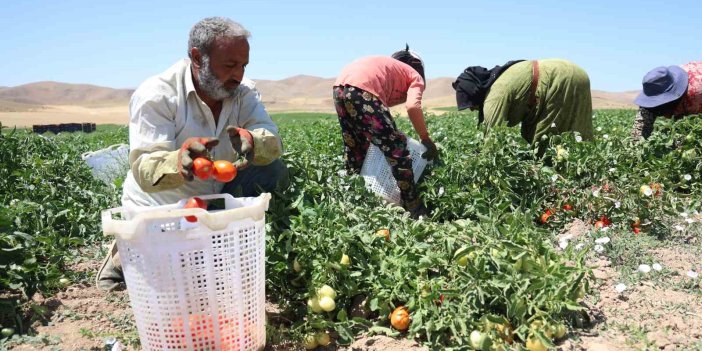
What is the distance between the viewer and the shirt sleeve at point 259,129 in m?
2.58

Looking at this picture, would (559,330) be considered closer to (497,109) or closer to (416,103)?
(416,103)

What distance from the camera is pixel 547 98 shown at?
419cm

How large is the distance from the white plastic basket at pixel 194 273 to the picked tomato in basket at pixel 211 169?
21 centimetres

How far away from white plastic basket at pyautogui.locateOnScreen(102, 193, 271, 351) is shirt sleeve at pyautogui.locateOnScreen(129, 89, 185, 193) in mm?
401

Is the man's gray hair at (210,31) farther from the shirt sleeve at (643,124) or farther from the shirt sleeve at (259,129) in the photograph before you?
the shirt sleeve at (643,124)

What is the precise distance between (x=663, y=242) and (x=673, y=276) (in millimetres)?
531

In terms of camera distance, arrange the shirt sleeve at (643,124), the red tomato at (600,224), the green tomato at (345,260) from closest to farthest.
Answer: the green tomato at (345,260) → the red tomato at (600,224) → the shirt sleeve at (643,124)

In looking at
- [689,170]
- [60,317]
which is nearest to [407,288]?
[60,317]

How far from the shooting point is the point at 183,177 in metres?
2.19

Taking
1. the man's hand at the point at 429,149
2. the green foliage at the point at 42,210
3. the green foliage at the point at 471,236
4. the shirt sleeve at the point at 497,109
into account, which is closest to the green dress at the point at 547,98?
the shirt sleeve at the point at 497,109

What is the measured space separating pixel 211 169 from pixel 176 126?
61 cm

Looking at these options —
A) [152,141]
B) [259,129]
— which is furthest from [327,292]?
[152,141]

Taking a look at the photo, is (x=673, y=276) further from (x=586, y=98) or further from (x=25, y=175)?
(x=25, y=175)

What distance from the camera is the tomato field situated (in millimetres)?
2064
